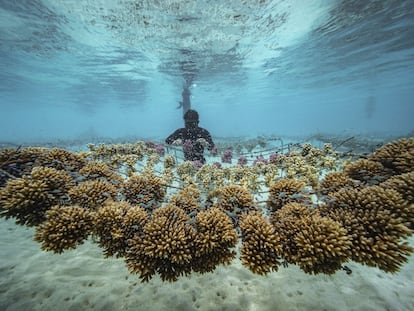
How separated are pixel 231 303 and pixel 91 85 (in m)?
39.7

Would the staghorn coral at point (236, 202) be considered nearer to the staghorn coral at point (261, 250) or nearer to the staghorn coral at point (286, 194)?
the staghorn coral at point (286, 194)

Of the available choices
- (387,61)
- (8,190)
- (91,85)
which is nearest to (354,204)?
(8,190)

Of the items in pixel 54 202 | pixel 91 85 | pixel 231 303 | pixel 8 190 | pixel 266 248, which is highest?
pixel 91 85

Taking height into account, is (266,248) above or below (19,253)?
above

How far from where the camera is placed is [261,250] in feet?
7.82

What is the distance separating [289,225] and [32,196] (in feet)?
11.5

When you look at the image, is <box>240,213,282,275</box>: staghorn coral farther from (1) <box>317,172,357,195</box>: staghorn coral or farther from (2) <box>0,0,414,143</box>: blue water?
(2) <box>0,0,414,143</box>: blue water

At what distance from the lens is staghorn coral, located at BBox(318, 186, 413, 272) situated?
2055 millimetres

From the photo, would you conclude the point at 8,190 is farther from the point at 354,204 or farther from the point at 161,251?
the point at 354,204

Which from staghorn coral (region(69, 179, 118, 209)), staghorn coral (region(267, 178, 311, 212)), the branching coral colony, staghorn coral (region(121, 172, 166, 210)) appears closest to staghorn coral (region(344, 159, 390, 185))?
the branching coral colony

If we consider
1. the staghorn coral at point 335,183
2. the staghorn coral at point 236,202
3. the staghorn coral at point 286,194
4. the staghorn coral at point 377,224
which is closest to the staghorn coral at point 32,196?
the staghorn coral at point 236,202

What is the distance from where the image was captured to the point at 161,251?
2.33 meters

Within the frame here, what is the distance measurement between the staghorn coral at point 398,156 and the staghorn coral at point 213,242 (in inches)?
114

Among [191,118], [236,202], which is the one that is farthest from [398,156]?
[191,118]
